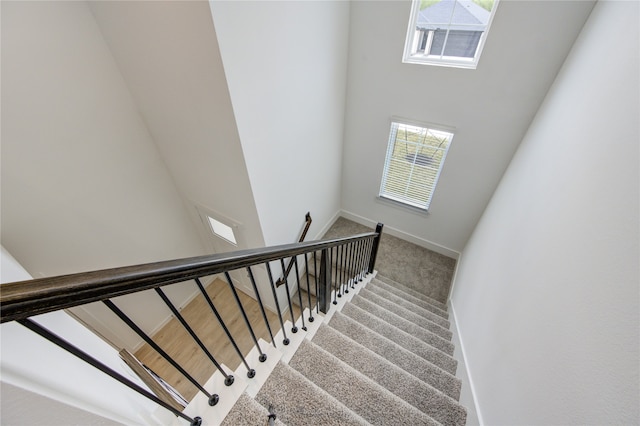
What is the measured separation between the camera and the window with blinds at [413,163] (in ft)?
11.3

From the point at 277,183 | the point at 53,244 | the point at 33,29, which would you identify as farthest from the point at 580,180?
the point at 53,244

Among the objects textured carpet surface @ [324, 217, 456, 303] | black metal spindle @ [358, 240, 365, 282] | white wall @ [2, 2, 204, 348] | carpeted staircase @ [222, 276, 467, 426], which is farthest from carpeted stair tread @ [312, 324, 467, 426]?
white wall @ [2, 2, 204, 348]

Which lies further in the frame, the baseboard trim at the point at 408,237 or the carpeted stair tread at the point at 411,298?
the baseboard trim at the point at 408,237

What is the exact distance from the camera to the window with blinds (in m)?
3.44

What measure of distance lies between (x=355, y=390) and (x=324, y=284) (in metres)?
0.78

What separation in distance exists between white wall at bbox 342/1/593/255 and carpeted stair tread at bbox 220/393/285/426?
3.46 meters

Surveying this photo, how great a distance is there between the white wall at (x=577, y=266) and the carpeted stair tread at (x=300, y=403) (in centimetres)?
85

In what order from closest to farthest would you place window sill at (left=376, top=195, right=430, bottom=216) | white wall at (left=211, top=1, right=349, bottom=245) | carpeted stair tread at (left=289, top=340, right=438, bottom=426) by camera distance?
carpeted stair tread at (left=289, top=340, right=438, bottom=426) < white wall at (left=211, top=1, right=349, bottom=245) < window sill at (left=376, top=195, right=430, bottom=216)

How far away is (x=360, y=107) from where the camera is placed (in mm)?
3615

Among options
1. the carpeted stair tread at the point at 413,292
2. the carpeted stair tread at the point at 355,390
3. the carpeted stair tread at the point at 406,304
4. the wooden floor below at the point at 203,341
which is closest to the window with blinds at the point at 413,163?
the carpeted stair tread at the point at 413,292

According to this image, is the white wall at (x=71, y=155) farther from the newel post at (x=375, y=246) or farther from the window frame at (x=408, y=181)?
the window frame at (x=408, y=181)

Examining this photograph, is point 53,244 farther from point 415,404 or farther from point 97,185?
point 415,404

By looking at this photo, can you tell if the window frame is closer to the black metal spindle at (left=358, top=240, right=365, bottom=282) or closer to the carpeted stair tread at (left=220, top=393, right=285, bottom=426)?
the black metal spindle at (left=358, top=240, right=365, bottom=282)

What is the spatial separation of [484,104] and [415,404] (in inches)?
122
